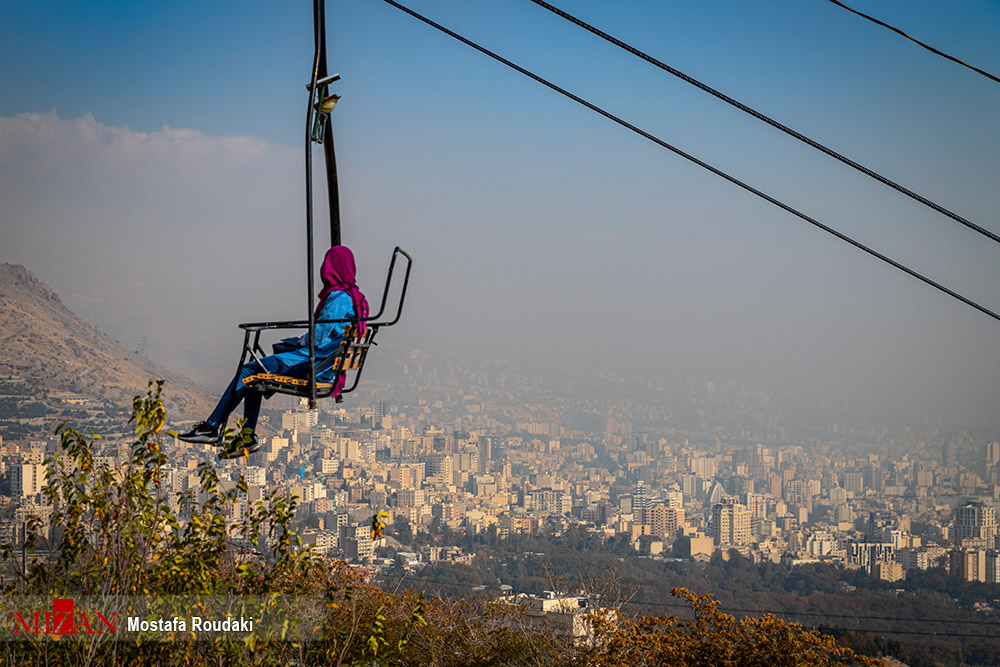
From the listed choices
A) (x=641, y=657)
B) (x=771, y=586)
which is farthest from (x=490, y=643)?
(x=771, y=586)

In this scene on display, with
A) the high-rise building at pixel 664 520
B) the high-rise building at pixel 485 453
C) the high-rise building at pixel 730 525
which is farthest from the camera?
the high-rise building at pixel 485 453

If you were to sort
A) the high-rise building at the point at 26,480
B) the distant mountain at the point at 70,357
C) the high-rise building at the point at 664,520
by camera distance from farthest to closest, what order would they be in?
the high-rise building at the point at 664,520 → the distant mountain at the point at 70,357 → the high-rise building at the point at 26,480

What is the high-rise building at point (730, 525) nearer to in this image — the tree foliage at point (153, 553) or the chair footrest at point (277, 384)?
the tree foliage at point (153, 553)

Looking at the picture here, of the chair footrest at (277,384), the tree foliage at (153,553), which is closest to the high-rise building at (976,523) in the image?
the tree foliage at (153,553)

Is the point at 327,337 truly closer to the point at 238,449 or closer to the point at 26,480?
the point at 238,449

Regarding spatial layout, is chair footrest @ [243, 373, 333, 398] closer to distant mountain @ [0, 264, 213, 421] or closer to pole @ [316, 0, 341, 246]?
pole @ [316, 0, 341, 246]

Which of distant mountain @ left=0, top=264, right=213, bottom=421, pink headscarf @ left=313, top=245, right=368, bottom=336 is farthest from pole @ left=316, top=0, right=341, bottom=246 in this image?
distant mountain @ left=0, top=264, right=213, bottom=421

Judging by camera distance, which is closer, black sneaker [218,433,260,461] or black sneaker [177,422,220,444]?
black sneaker [218,433,260,461]

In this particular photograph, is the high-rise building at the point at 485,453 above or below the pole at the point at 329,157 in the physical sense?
below
